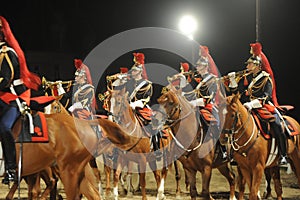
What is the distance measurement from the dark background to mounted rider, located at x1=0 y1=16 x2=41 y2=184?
413 inches

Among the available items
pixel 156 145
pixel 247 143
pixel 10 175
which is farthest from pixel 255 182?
pixel 10 175

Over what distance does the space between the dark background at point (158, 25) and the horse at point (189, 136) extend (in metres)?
7.41

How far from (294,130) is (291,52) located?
6840 millimetres

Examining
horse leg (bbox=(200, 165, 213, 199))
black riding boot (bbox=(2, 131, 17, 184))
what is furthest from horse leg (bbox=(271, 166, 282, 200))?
black riding boot (bbox=(2, 131, 17, 184))

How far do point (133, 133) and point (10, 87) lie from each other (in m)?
3.36

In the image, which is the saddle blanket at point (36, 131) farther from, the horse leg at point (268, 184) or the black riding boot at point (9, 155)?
the horse leg at point (268, 184)

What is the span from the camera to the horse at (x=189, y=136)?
8.91 metres

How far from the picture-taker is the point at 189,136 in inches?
356

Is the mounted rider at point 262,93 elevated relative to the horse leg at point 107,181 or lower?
elevated

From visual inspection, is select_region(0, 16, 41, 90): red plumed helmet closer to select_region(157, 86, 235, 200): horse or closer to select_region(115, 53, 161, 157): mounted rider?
select_region(157, 86, 235, 200): horse

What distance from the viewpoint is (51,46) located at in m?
22.2

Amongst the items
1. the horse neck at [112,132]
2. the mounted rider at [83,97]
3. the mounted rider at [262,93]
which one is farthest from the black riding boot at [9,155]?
the mounted rider at [262,93]

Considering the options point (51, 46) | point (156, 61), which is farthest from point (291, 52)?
point (51, 46)

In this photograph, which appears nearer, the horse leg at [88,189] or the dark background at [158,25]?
the horse leg at [88,189]
